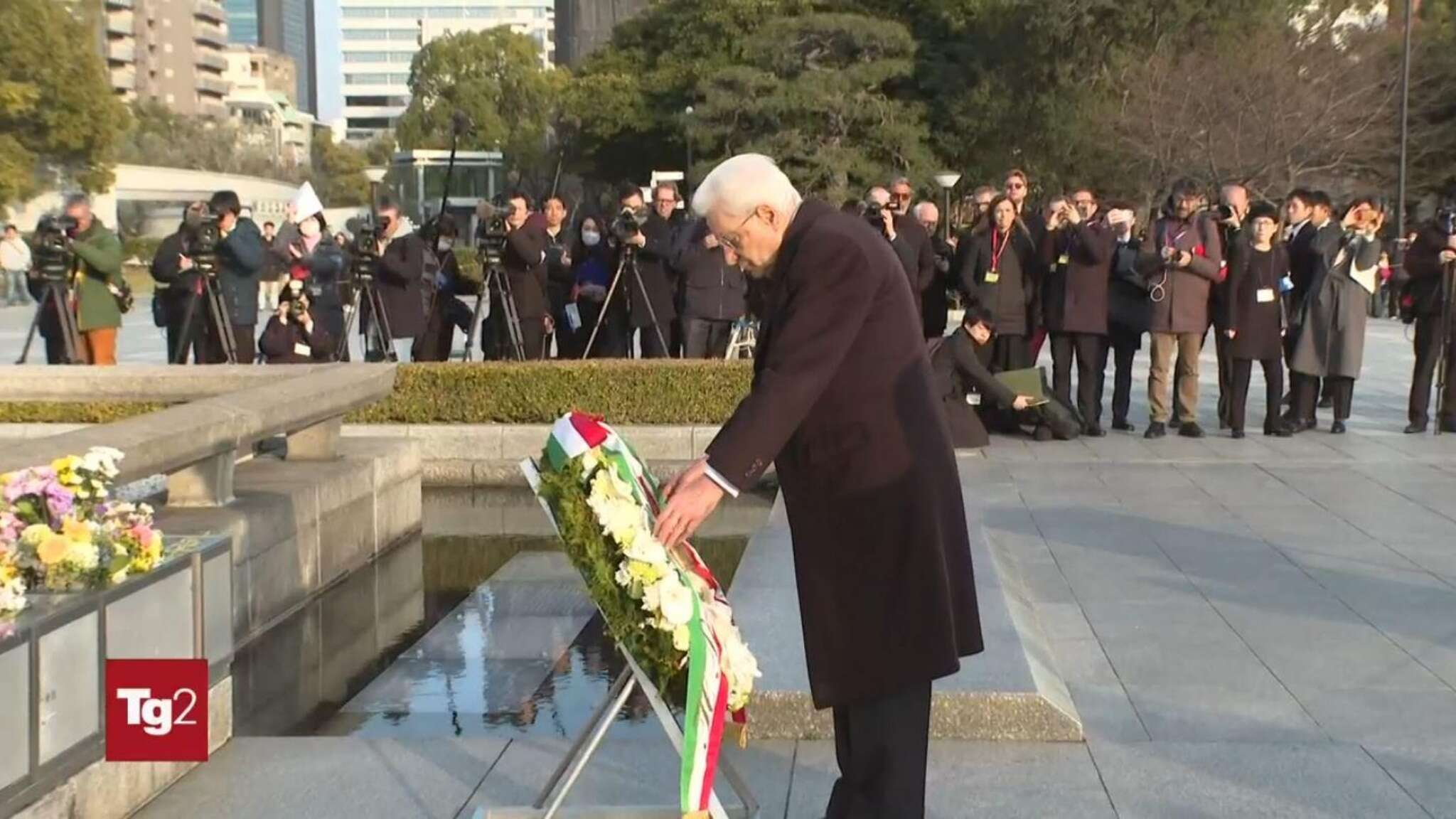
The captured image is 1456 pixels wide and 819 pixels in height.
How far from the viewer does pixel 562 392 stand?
1148 cm

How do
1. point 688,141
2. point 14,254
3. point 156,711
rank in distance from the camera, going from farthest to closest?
point 688,141 → point 14,254 → point 156,711

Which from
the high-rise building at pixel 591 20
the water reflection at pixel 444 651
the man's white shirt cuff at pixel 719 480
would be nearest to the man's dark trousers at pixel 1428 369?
the water reflection at pixel 444 651

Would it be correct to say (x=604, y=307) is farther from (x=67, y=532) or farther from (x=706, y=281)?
(x=67, y=532)

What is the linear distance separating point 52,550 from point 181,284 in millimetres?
9852

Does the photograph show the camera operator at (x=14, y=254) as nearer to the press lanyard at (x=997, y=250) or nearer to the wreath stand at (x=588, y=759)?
the press lanyard at (x=997, y=250)

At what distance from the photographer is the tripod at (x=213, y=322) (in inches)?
521

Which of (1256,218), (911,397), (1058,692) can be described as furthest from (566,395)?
(911,397)

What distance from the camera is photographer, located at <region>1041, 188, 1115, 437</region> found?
12078mm

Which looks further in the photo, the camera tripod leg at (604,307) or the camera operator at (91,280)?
the camera tripod leg at (604,307)

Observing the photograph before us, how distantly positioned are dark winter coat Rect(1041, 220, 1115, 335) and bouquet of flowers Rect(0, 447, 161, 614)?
345 inches

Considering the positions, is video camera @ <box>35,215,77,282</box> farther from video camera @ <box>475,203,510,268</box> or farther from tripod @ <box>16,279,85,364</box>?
video camera @ <box>475,203,510,268</box>

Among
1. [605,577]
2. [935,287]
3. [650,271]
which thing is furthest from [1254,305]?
[605,577]

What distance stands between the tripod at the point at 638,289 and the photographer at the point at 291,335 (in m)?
2.43

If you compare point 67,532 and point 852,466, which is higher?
point 852,466
